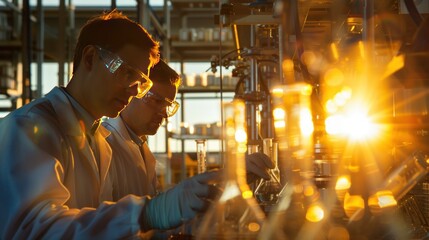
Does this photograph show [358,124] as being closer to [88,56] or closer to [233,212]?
[233,212]

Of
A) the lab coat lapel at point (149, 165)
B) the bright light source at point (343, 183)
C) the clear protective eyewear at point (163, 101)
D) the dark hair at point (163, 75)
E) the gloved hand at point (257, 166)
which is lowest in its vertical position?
the lab coat lapel at point (149, 165)

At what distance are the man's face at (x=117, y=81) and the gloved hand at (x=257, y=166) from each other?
53 centimetres

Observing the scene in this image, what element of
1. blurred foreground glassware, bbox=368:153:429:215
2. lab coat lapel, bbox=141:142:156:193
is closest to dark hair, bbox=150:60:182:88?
lab coat lapel, bbox=141:142:156:193

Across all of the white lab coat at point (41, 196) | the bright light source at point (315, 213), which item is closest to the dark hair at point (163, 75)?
the white lab coat at point (41, 196)

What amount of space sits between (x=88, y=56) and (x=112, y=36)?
0.29ft

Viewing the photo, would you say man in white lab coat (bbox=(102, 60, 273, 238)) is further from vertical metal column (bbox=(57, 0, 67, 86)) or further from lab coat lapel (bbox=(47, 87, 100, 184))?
vertical metal column (bbox=(57, 0, 67, 86))

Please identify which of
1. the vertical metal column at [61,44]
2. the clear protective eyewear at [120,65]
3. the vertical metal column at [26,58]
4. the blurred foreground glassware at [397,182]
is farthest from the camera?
the vertical metal column at [61,44]

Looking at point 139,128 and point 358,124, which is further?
point 139,128

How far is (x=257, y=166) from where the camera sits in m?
1.03

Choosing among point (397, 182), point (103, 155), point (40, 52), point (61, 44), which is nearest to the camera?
point (397, 182)

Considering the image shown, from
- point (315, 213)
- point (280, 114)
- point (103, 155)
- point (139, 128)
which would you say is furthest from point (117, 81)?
point (139, 128)

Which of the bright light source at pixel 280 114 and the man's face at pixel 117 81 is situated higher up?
the man's face at pixel 117 81

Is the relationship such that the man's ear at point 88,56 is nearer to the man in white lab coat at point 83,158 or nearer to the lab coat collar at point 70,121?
the man in white lab coat at point 83,158

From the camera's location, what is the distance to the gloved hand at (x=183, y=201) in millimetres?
963
